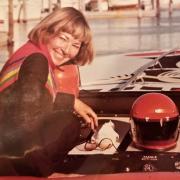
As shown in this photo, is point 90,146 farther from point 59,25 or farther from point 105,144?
point 59,25

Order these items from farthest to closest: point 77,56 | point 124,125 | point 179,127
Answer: point 124,125
point 179,127
point 77,56

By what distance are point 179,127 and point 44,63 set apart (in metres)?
0.60

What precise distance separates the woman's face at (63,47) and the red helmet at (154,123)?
303mm

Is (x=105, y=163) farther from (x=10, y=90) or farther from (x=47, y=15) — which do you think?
(x=47, y=15)

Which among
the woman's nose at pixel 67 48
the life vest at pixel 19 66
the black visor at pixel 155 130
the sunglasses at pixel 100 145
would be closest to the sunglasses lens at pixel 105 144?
the sunglasses at pixel 100 145

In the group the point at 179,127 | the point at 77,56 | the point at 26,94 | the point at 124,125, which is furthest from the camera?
the point at 124,125

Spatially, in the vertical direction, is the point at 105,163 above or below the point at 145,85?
Result: below

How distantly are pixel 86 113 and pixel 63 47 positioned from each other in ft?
1.00

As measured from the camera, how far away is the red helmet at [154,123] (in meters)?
1.81

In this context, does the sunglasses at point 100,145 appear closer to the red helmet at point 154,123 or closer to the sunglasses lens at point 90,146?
the sunglasses lens at point 90,146

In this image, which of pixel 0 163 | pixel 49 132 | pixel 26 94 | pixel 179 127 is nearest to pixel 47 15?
pixel 26 94

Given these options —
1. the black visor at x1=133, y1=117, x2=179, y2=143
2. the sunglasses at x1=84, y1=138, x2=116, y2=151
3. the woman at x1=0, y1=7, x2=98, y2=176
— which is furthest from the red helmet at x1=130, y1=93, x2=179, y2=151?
the woman at x1=0, y1=7, x2=98, y2=176

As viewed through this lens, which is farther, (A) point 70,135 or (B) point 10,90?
(A) point 70,135

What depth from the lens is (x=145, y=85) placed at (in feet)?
7.30
